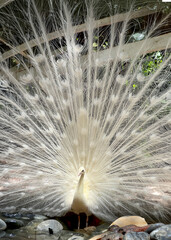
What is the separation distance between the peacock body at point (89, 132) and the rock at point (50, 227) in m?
0.22

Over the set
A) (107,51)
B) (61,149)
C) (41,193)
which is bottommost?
(41,193)

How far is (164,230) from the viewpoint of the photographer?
203 cm

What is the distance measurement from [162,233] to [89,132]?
120cm

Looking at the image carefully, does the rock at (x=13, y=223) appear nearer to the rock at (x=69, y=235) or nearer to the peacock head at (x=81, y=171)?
the rock at (x=69, y=235)

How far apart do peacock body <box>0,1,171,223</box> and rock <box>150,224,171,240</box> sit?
680mm

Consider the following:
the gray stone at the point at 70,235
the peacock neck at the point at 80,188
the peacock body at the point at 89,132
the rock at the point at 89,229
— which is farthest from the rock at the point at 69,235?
the peacock neck at the point at 80,188

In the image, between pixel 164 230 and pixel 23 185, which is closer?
pixel 164 230

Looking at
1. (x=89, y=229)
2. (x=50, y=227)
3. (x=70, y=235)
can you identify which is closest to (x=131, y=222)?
(x=89, y=229)

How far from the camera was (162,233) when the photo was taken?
2.01m

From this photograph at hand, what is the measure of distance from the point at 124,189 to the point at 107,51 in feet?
4.47

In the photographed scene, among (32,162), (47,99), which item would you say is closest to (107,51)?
(47,99)

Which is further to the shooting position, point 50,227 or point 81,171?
point 81,171

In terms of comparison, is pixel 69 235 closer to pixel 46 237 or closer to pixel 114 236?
pixel 46 237

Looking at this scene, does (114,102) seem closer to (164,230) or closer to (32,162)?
(32,162)
